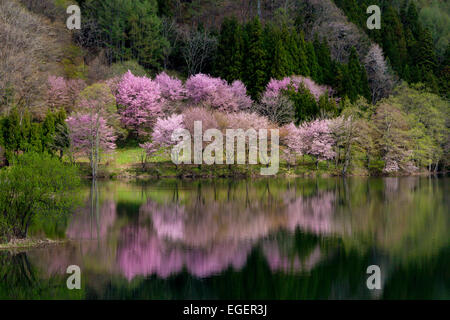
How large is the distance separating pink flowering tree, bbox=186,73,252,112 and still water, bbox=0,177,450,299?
1002 inches

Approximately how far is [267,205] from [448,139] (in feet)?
117

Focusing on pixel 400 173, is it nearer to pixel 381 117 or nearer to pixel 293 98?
pixel 381 117

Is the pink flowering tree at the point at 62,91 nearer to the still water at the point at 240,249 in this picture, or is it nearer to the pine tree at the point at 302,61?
the pine tree at the point at 302,61

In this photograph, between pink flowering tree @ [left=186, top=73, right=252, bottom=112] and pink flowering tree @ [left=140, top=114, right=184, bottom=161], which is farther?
pink flowering tree @ [left=186, top=73, right=252, bottom=112]

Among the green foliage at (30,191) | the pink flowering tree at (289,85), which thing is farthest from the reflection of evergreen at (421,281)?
the pink flowering tree at (289,85)

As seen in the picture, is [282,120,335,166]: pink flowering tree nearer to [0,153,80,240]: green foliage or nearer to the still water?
the still water

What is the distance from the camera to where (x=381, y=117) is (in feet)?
193

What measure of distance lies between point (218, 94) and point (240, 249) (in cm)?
4219

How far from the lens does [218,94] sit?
6216cm

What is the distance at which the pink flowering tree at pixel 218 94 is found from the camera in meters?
61.3

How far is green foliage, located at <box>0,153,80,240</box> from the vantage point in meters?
19.9

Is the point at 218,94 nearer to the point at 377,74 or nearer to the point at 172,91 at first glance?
the point at 172,91

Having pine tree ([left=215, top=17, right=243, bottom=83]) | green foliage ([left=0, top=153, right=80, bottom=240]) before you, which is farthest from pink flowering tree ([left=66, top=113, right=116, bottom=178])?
green foliage ([left=0, top=153, right=80, bottom=240])

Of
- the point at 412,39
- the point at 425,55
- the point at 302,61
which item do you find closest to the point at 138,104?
the point at 302,61
